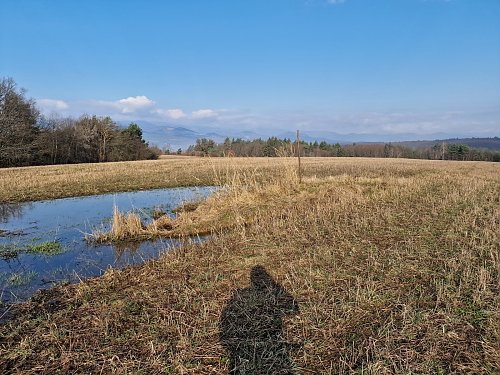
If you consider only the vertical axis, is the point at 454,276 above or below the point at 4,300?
above

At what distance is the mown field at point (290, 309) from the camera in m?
3.56

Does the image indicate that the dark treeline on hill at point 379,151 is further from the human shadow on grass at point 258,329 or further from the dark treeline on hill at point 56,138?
the human shadow on grass at point 258,329

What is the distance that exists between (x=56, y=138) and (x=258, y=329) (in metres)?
55.4

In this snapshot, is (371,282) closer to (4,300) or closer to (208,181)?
(4,300)

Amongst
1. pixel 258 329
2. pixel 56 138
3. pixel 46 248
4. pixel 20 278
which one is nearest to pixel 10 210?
pixel 46 248

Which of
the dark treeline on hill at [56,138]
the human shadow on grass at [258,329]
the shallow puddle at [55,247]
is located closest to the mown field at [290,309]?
the human shadow on grass at [258,329]

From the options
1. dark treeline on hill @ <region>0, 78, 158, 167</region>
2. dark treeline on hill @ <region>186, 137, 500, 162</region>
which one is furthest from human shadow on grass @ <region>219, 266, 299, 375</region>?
dark treeline on hill @ <region>186, 137, 500, 162</region>

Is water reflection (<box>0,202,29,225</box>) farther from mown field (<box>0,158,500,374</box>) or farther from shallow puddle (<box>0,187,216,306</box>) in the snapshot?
mown field (<box>0,158,500,374</box>)

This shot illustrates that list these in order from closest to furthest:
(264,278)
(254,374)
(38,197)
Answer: (254,374), (264,278), (38,197)

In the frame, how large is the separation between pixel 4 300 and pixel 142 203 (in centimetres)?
1070

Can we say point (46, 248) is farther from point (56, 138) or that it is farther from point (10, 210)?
point (56, 138)

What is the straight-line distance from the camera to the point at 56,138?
5016 cm

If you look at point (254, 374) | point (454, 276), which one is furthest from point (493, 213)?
point (254, 374)

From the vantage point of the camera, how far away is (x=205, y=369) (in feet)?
11.4
